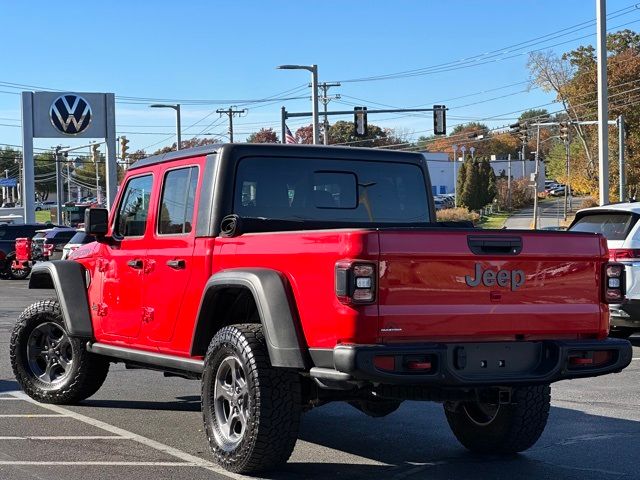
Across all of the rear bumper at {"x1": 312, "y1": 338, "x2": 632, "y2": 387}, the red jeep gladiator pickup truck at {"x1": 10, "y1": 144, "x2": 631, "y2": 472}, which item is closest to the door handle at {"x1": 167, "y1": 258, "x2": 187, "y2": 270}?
the red jeep gladiator pickup truck at {"x1": 10, "y1": 144, "x2": 631, "y2": 472}

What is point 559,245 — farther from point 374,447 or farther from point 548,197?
point 548,197

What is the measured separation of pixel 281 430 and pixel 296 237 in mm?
1138

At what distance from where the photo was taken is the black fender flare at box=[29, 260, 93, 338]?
8383 mm

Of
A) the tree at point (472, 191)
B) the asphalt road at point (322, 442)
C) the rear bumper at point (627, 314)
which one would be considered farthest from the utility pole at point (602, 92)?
the tree at point (472, 191)

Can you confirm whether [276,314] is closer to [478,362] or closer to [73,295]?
[478,362]

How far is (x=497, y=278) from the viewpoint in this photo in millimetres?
5953

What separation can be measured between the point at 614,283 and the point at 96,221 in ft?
13.0

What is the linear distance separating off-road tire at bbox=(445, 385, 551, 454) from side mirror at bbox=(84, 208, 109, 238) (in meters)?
3.10

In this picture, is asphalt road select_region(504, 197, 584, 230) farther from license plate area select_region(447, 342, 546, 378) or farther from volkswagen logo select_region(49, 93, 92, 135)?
license plate area select_region(447, 342, 546, 378)

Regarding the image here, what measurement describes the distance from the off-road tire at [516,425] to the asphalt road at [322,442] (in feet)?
0.35

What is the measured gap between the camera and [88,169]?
164m

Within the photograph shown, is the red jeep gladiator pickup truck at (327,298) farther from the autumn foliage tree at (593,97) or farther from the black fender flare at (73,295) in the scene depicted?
the autumn foliage tree at (593,97)

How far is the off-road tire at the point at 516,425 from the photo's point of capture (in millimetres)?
6887

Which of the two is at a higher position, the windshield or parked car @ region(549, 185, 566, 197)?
parked car @ region(549, 185, 566, 197)
